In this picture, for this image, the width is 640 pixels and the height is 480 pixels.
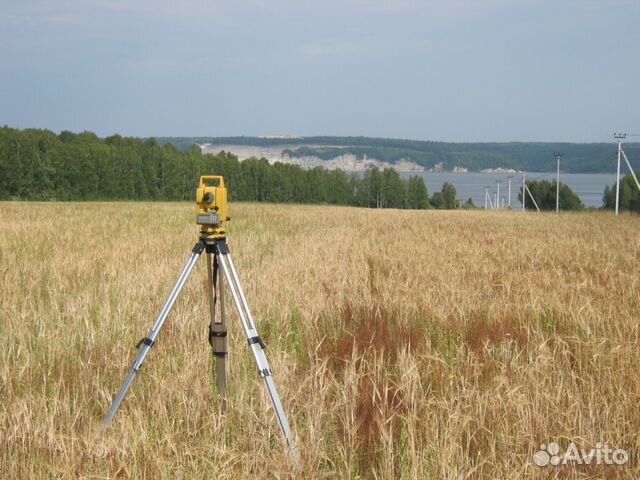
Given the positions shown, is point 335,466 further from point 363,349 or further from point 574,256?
point 574,256

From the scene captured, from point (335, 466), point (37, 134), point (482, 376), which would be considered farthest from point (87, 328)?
point (37, 134)

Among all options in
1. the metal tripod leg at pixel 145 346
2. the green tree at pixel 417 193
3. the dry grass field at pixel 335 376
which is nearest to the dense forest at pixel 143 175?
the green tree at pixel 417 193

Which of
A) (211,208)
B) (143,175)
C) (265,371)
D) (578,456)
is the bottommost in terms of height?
(578,456)

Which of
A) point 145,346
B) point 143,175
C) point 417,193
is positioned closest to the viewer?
point 145,346

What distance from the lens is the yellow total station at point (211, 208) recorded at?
356 cm

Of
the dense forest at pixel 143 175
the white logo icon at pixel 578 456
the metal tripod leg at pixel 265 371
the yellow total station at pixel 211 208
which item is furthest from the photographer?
the dense forest at pixel 143 175

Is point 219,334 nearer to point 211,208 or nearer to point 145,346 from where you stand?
point 145,346

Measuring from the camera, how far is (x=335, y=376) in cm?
475

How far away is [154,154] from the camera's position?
343 feet

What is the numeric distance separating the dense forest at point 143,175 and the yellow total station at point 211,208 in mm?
85686

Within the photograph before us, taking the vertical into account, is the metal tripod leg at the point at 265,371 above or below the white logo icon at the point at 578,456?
above

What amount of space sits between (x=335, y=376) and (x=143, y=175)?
102 meters

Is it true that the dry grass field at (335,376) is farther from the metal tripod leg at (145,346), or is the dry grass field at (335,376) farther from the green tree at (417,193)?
Result: the green tree at (417,193)

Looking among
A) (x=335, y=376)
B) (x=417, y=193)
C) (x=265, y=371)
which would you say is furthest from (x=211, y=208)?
(x=417, y=193)
